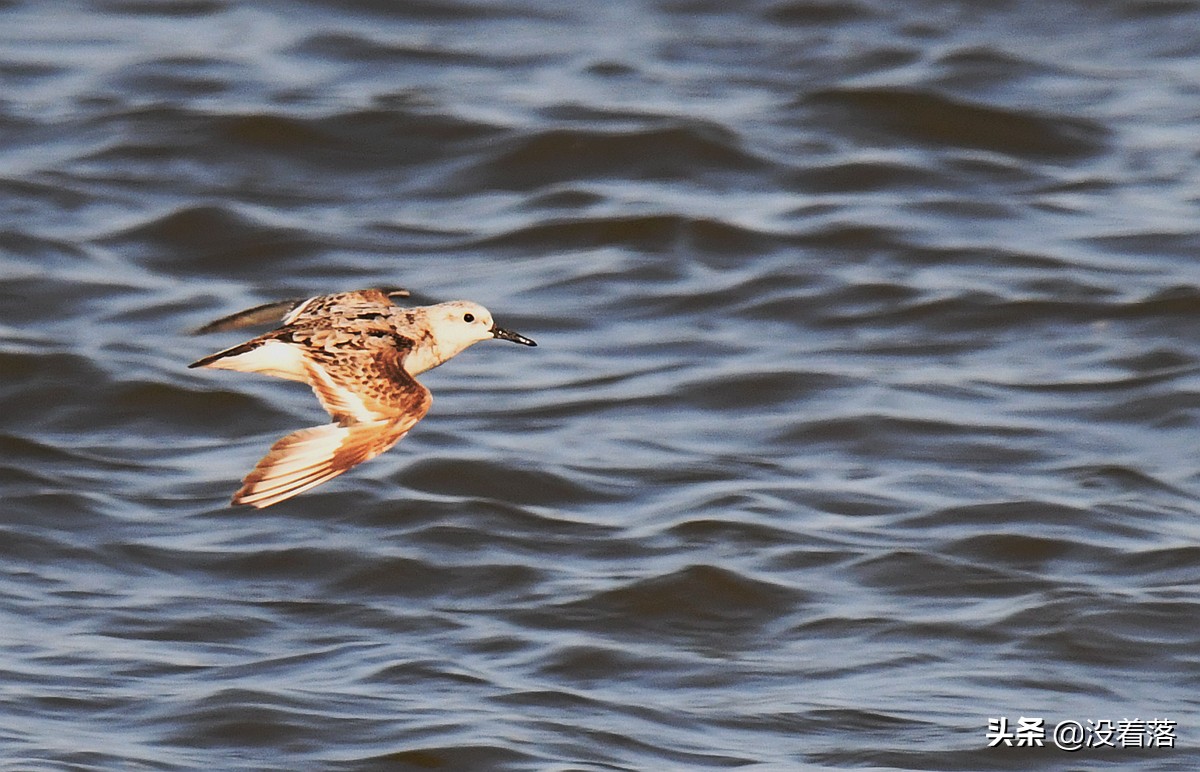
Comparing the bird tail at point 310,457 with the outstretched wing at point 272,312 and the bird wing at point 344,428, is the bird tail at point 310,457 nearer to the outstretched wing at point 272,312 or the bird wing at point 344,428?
the bird wing at point 344,428

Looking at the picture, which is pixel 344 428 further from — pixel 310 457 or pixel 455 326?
pixel 455 326

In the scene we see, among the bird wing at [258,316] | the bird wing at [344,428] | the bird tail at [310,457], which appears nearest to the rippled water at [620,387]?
the bird wing at [258,316]

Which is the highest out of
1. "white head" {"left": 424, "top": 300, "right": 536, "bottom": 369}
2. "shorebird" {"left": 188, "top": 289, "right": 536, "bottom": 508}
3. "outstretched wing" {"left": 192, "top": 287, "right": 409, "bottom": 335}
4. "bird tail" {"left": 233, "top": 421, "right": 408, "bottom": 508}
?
"outstretched wing" {"left": 192, "top": 287, "right": 409, "bottom": 335}

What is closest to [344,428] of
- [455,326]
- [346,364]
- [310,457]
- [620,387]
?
[310,457]

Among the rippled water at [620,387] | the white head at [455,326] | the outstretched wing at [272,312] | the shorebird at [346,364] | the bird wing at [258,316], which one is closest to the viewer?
the shorebird at [346,364]

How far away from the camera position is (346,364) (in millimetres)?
6410

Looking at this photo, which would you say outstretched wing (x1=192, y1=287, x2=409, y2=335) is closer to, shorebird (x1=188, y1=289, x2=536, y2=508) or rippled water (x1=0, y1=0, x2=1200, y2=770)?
shorebird (x1=188, y1=289, x2=536, y2=508)

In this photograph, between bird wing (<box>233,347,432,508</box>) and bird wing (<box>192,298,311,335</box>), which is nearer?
bird wing (<box>233,347,432,508</box>)

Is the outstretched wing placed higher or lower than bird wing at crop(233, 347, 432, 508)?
higher

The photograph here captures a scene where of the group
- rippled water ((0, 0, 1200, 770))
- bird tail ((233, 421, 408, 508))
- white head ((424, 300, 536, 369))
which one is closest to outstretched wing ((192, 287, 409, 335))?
white head ((424, 300, 536, 369))

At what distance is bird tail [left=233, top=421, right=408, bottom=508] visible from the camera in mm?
5777

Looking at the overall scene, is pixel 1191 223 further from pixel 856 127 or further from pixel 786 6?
pixel 786 6

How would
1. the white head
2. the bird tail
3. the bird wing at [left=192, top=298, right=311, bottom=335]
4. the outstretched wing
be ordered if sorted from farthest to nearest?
the bird wing at [left=192, top=298, right=311, bottom=335]
the outstretched wing
the white head
the bird tail

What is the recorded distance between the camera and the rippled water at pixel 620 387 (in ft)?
27.3
